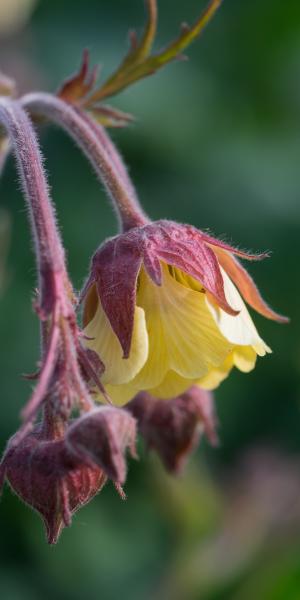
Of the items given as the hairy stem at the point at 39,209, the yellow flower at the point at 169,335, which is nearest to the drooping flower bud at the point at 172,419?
the yellow flower at the point at 169,335

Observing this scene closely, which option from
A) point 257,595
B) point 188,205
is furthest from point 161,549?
point 188,205

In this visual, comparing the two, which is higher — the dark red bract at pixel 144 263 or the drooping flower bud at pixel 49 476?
the dark red bract at pixel 144 263

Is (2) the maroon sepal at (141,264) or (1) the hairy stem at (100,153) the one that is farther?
(1) the hairy stem at (100,153)

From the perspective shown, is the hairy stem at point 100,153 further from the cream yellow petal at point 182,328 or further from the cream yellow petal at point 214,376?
the cream yellow petal at point 214,376

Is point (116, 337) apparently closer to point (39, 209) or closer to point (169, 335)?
point (169, 335)

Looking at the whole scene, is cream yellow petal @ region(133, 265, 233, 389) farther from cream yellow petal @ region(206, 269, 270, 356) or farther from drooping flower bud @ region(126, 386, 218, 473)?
drooping flower bud @ region(126, 386, 218, 473)

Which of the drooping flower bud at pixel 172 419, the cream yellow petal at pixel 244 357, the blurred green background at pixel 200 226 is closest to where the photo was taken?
the cream yellow petal at pixel 244 357

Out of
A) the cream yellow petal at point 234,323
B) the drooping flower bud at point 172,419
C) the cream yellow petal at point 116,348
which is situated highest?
the cream yellow petal at point 116,348

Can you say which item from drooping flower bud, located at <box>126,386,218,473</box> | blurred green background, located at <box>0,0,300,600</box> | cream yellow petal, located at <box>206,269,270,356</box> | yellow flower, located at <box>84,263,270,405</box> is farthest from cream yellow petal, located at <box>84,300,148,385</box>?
blurred green background, located at <box>0,0,300,600</box>

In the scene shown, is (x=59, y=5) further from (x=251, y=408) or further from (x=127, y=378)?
(x=127, y=378)
